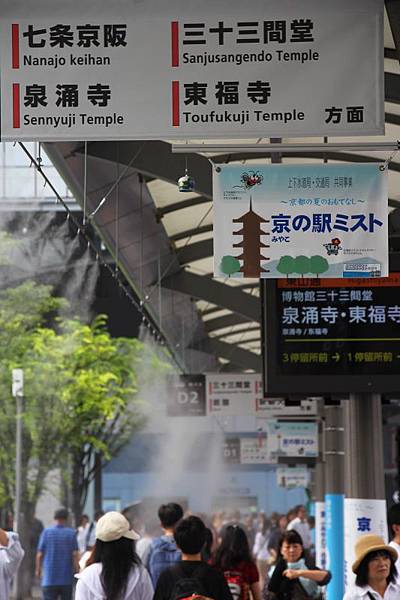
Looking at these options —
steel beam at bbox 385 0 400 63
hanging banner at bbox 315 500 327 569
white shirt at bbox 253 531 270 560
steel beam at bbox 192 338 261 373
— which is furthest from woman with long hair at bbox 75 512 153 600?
white shirt at bbox 253 531 270 560

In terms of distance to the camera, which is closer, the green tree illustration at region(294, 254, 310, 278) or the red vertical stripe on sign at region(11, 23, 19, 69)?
the red vertical stripe on sign at region(11, 23, 19, 69)

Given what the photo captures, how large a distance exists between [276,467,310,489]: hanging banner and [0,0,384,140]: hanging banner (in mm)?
34029

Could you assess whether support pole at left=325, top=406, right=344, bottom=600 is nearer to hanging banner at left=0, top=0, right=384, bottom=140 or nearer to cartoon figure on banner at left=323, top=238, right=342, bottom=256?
cartoon figure on banner at left=323, top=238, right=342, bottom=256

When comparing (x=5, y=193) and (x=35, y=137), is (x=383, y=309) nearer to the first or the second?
(x=35, y=137)

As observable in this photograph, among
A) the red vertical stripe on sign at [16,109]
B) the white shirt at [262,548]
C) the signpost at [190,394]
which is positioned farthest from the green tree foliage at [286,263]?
the white shirt at [262,548]

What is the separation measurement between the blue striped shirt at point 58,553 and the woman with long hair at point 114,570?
39.4 feet

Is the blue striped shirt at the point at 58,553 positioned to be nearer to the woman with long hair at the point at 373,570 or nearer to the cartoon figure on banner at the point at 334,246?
the cartoon figure on banner at the point at 334,246

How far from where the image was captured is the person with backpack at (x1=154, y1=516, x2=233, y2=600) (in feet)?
24.7

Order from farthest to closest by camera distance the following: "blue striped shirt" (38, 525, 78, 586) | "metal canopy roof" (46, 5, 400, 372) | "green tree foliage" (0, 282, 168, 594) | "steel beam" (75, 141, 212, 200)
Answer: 1. "green tree foliage" (0, 282, 168, 594)
2. "blue striped shirt" (38, 525, 78, 586)
3. "steel beam" (75, 141, 212, 200)
4. "metal canopy roof" (46, 5, 400, 372)

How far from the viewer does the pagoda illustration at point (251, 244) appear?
9797 mm

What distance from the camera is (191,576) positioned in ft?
26.7

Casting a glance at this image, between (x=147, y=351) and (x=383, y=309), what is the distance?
31937 mm

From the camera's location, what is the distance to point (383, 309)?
13188 millimetres

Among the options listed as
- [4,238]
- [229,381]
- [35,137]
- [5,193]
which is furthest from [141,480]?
[35,137]
